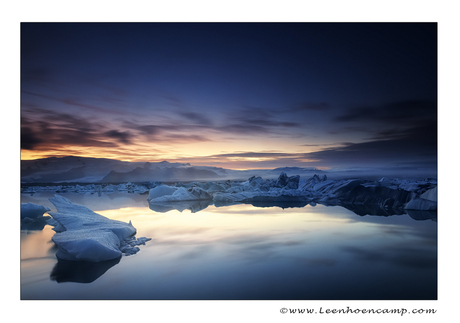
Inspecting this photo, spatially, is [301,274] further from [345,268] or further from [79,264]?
[79,264]

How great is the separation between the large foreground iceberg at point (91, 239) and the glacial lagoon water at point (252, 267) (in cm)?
12

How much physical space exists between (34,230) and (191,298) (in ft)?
16.2

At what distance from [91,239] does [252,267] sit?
2147 millimetres

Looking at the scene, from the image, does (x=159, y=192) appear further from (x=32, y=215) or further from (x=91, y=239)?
(x=91, y=239)

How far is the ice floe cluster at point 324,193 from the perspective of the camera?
727 cm

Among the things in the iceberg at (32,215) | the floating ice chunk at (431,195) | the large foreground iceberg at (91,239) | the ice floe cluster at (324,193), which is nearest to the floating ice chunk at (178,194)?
the ice floe cluster at (324,193)

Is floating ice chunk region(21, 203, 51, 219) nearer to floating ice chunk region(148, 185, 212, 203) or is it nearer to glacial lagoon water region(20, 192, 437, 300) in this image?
glacial lagoon water region(20, 192, 437, 300)

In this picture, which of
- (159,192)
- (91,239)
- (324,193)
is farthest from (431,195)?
(159,192)

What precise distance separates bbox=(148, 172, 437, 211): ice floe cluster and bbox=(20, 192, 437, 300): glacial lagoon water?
2.30 metres

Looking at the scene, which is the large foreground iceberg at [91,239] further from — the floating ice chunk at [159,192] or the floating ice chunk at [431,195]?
the floating ice chunk at [159,192]
